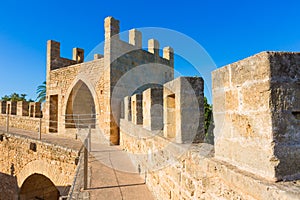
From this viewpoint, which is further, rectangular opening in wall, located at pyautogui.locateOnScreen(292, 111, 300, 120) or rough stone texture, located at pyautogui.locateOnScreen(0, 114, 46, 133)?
rough stone texture, located at pyautogui.locateOnScreen(0, 114, 46, 133)

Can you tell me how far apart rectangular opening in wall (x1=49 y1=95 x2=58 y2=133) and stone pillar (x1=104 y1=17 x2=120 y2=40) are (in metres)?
5.63

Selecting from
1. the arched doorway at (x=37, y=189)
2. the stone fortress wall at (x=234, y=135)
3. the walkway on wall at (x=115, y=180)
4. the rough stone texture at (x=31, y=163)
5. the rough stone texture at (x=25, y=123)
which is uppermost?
the stone fortress wall at (x=234, y=135)

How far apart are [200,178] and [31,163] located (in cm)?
848

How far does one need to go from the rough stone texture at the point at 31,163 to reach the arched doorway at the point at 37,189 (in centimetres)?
27

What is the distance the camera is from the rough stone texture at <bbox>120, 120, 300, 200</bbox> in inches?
44.9

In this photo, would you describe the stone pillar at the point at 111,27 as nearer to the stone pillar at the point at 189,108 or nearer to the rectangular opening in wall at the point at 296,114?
the stone pillar at the point at 189,108

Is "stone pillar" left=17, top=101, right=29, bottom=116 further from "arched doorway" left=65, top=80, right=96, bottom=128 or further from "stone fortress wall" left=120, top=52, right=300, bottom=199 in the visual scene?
"stone fortress wall" left=120, top=52, right=300, bottom=199

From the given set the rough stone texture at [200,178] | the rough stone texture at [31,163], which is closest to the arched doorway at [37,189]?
the rough stone texture at [31,163]

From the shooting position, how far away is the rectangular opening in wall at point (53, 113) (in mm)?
12180

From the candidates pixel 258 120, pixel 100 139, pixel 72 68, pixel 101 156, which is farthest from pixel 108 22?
pixel 258 120

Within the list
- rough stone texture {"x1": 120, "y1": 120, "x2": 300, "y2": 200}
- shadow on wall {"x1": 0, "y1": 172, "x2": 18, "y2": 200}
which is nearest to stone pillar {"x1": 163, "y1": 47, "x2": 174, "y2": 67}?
shadow on wall {"x1": 0, "y1": 172, "x2": 18, "y2": 200}

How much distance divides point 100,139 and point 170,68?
7.38m

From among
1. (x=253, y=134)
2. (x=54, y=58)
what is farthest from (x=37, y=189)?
(x=253, y=134)

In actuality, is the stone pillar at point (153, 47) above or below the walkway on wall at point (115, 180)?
above
